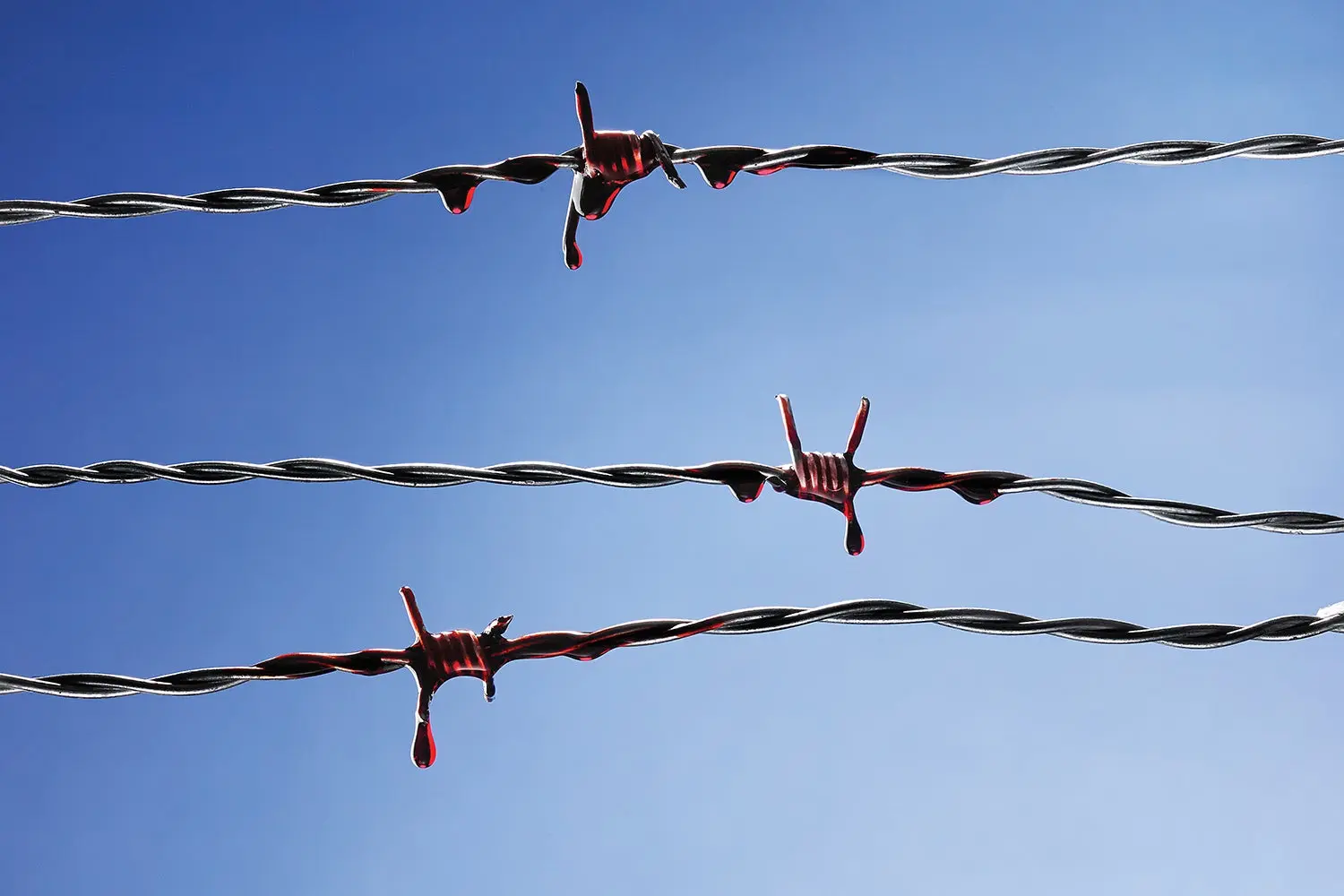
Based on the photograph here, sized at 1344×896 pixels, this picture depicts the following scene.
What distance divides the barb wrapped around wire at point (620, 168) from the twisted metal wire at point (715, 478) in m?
0.63

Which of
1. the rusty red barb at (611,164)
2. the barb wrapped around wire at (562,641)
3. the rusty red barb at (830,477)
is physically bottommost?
the barb wrapped around wire at (562,641)

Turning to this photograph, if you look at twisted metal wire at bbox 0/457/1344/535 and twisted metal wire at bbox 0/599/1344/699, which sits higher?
twisted metal wire at bbox 0/457/1344/535

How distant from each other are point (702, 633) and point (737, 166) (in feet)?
4.31

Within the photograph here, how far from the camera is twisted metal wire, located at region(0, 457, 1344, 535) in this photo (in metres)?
2.88

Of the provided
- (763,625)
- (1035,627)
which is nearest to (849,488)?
(763,625)

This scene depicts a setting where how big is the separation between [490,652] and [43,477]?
1.62 m

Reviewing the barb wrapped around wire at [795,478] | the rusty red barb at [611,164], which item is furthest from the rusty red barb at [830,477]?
the rusty red barb at [611,164]

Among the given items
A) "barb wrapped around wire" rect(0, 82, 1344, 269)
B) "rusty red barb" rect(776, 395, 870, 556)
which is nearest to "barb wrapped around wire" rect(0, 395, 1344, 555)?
"rusty red barb" rect(776, 395, 870, 556)

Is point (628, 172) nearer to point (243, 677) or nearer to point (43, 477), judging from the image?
point (243, 677)

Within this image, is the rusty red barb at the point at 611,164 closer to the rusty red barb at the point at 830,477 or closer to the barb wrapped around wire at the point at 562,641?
the rusty red barb at the point at 830,477

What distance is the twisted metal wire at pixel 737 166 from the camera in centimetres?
287

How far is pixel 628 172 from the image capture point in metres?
2.76

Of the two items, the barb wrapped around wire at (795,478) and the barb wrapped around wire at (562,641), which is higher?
the barb wrapped around wire at (795,478)

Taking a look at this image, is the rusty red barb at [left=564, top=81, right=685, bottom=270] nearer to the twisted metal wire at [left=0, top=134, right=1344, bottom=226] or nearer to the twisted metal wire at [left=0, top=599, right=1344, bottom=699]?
the twisted metal wire at [left=0, top=134, right=1344, bottom=226]
